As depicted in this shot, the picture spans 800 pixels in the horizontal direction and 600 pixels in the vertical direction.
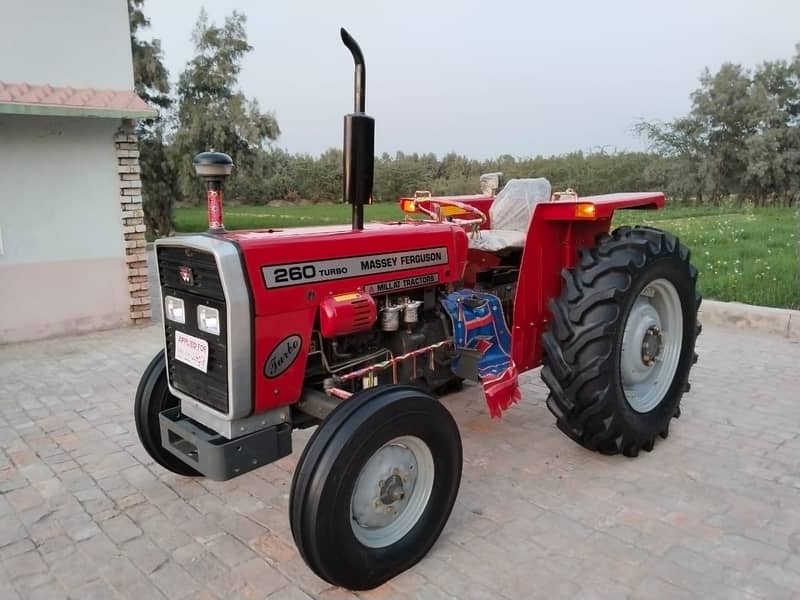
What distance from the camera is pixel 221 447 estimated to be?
7.93 feet

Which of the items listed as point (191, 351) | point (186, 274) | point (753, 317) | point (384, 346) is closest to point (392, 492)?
point (384, 346)

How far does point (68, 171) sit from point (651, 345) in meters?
5.99

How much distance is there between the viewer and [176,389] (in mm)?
2846

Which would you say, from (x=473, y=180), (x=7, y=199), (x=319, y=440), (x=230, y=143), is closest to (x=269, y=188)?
(x=473, y=180)

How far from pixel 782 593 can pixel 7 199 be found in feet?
22.8

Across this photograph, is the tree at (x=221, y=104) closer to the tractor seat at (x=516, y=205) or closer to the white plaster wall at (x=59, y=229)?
the white plaster wall at (x=59, y=229)

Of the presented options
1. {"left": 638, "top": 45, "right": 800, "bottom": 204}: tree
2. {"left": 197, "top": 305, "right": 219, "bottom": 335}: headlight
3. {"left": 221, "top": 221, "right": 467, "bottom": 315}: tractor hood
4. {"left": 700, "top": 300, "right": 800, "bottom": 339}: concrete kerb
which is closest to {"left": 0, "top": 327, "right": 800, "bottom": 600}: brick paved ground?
{"left": 197, "top": 305, "right": 219, "bottom": 335}: headlight

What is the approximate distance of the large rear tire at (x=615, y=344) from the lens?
3.18 metres

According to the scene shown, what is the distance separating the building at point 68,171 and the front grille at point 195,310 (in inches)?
169

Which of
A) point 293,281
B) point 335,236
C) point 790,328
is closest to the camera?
point 293,281

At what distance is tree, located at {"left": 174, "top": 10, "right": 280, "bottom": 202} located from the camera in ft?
60.4

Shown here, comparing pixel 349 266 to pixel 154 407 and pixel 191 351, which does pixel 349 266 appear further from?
pixel 154 407

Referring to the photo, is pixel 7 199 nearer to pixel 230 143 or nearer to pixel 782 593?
pixel 782 593

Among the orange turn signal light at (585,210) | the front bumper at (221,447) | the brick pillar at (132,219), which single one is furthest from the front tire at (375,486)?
the brick pillar at (132,219)
